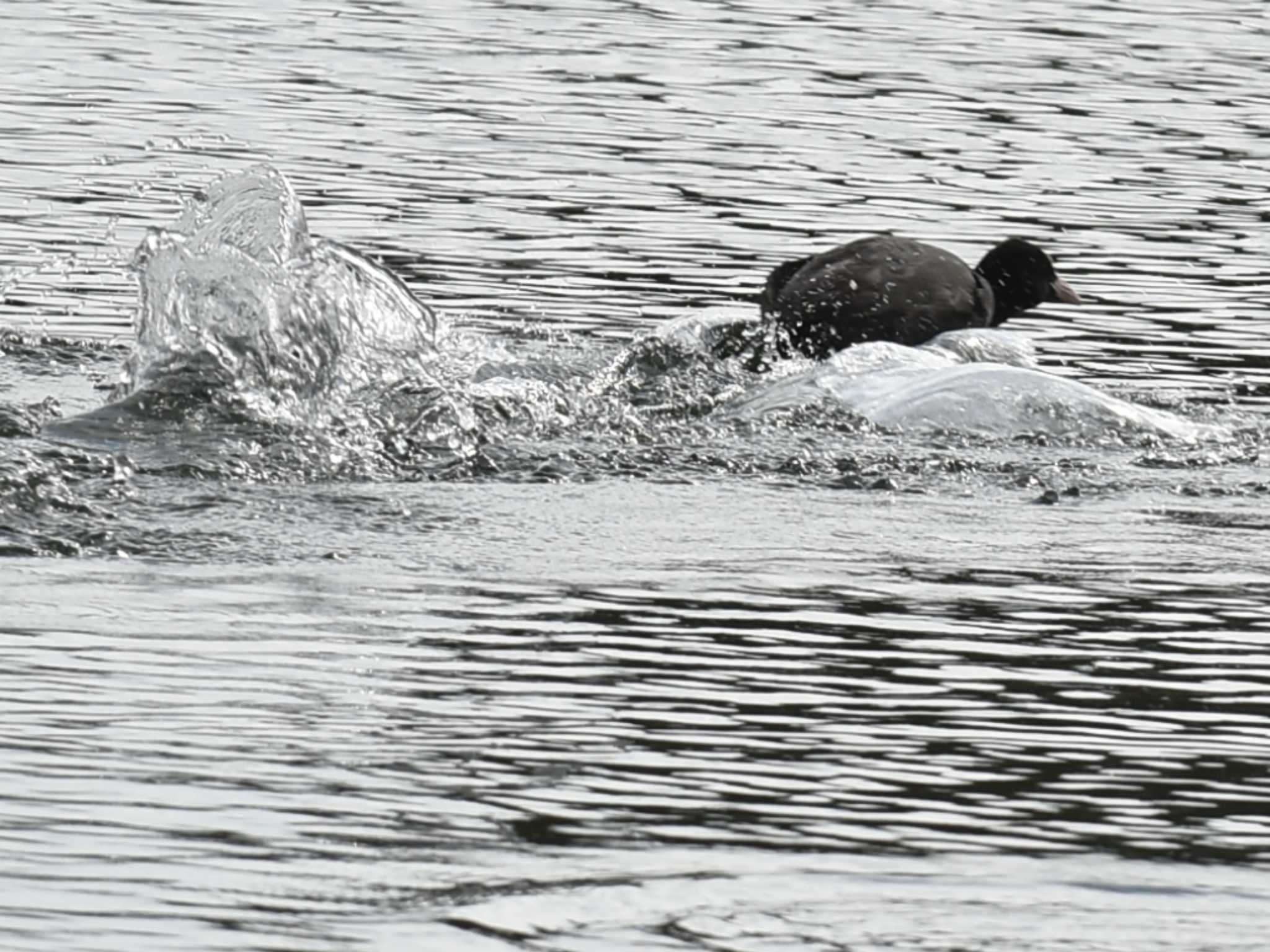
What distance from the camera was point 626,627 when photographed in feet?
21.9

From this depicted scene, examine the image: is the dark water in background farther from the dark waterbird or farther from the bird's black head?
the dark waterbird

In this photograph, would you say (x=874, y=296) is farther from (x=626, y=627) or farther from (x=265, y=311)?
(x=626, y=627)

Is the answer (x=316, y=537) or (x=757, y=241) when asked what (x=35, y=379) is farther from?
(x=757, y=241)

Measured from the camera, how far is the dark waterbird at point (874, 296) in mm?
11398

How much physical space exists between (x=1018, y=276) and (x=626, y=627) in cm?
614

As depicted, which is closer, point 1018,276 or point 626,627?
point 626,627

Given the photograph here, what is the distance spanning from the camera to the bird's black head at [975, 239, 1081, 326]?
1246 cm

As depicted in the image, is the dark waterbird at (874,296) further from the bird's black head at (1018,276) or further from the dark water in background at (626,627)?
the dark water in background at (626,627)

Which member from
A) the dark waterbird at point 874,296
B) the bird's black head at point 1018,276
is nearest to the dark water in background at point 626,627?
the bird's black head at point 1018,276

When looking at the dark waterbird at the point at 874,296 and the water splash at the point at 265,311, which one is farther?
the dark waterbird at the point at 874,296

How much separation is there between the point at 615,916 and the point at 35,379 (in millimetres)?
6231

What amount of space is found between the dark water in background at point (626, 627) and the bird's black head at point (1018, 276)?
340 millimetres

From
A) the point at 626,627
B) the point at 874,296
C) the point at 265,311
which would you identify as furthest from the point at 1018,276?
the point at 626,627

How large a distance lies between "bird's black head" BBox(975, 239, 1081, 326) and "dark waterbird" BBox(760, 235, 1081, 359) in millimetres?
256
